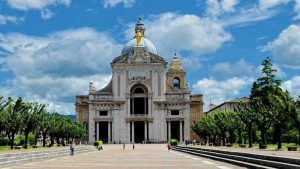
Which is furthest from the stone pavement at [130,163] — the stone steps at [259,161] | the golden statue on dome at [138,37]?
the golden statue on dome at [138,37]

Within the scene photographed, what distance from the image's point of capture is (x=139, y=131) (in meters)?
129

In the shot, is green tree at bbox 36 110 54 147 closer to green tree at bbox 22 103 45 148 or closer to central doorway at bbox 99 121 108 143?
green tree at bbox 22 103 45 148

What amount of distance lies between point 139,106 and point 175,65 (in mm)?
22426

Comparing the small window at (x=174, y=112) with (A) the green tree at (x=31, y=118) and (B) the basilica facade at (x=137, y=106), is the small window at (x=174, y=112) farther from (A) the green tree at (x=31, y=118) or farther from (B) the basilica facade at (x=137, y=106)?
(A) the green tree at (x=31, y=118)

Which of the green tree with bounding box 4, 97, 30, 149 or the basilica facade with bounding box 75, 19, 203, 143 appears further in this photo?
the basilica facade with bounding box 75, 19, 203, 143

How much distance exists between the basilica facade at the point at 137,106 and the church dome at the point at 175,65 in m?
15.5

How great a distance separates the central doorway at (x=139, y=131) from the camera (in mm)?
127544

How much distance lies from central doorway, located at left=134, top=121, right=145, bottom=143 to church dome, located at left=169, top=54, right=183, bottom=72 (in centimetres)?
2337

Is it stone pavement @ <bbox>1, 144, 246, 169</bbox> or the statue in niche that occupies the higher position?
the statue in niche

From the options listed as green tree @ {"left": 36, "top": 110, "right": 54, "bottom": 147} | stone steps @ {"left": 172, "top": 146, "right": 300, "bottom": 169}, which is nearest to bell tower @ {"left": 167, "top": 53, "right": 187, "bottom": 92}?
green tree @ {"left": 36, "top": 110, "right": 54, "bottom": 147}

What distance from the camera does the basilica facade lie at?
4904 inches

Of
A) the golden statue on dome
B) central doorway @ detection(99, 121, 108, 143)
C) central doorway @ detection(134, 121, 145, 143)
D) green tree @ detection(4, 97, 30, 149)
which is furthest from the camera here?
the golden statue on dome

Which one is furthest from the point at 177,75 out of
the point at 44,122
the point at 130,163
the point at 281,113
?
the point at 130,163

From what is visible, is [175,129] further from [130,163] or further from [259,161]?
[259,161]
